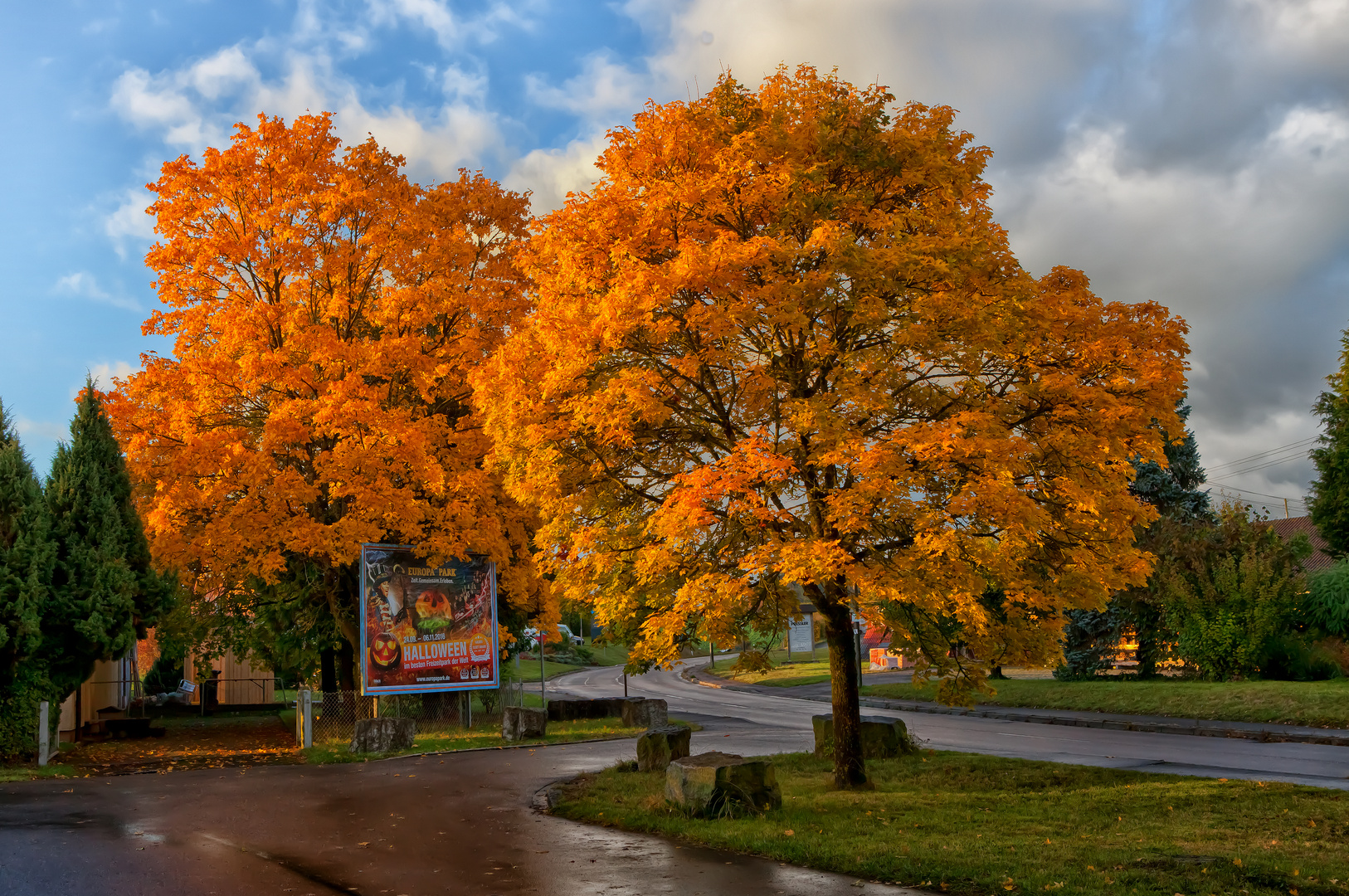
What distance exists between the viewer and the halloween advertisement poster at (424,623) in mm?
21812

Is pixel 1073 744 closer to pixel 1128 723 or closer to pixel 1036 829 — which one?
pixel 1128 723

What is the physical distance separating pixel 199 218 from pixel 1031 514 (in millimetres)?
19406

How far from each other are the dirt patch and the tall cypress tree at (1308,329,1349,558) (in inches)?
1406

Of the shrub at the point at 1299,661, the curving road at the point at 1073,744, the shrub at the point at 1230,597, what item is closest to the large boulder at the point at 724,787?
the curving road at the point at 1073,744

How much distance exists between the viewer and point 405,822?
12.1m

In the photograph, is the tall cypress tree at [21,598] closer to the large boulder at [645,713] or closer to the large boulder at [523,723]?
the large boulder at [523,723]

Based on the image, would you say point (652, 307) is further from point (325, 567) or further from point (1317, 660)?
point (1317, 660)

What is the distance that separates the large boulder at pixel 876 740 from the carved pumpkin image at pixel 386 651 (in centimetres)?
977

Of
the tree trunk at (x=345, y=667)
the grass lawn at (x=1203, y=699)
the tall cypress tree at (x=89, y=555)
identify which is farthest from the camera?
the tree trunk at (x=345, y=667)

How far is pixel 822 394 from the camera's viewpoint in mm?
11938

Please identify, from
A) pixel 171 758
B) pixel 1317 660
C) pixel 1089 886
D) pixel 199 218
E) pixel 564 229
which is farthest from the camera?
pixel 1317 660

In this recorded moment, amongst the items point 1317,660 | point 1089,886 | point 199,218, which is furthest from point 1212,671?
point 199,218

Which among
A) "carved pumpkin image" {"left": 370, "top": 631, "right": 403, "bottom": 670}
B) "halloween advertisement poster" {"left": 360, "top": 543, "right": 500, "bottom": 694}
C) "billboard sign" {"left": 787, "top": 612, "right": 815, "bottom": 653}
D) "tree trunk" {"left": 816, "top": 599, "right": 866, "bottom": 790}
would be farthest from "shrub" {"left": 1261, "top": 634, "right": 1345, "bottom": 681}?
"billboard sign" {"left": 787, "top": 612, "right": 815, "bottom": 653}

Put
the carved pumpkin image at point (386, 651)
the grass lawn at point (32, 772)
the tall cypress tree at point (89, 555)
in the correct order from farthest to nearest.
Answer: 1. the carved pumpkin image at point (386, 651)
2. the tall cypress tree at point (89, 555)
3. the grass lawn at point (32, 772)
